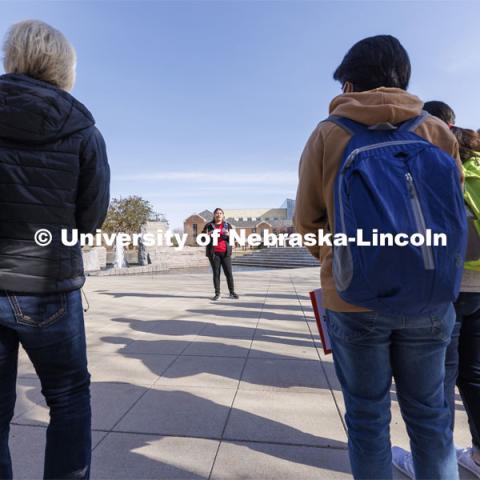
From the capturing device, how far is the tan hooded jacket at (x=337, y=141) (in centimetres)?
120

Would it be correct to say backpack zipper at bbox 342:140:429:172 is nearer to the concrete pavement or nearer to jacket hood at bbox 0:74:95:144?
jacket hood at bbox 0:74:95:144

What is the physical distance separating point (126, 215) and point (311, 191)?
39.4 m

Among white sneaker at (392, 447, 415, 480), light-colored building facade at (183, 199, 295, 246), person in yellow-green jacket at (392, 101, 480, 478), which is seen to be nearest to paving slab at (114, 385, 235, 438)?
white sneaker at (392, 447, 415, 480)

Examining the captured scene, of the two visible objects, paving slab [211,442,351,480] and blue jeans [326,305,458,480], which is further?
paving slab [211,442,351,480]

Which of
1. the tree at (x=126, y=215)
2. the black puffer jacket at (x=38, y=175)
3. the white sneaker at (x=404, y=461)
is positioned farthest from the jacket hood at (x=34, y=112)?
the tree at (x=126, y=215)

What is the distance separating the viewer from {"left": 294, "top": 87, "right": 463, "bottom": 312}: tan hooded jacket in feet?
3.93

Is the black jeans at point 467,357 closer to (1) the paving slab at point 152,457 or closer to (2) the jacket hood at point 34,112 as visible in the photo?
(1) the paving slab at point 152,457

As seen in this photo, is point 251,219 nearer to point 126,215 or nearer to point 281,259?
point 126,215

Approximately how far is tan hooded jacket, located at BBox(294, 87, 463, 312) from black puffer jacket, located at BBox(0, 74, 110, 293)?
34.0 inches

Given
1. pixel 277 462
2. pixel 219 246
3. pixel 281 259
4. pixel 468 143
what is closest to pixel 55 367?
pixel 277 462

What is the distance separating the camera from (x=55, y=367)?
4.37ft

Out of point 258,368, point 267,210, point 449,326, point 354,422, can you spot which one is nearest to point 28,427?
point 258,368

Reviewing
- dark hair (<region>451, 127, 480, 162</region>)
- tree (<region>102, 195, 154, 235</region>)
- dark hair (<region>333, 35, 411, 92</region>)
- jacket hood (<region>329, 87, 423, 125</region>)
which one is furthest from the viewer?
tree (<region>102, 195, 154, 235</region>)

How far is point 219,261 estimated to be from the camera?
7.20m
